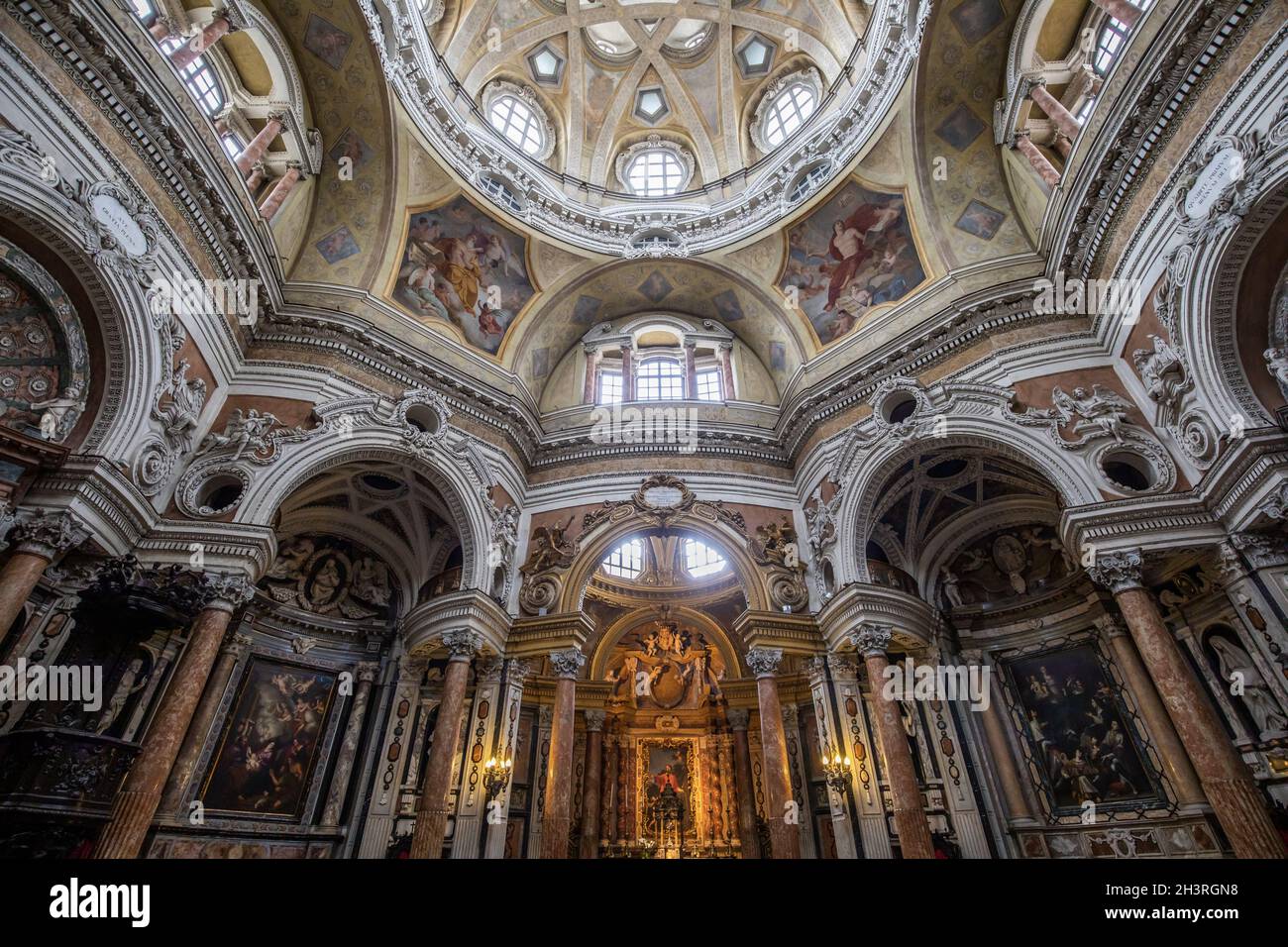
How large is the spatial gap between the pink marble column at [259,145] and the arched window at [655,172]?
10.9 m

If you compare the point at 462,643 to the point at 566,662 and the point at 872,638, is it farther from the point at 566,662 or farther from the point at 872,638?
the point at 872,638

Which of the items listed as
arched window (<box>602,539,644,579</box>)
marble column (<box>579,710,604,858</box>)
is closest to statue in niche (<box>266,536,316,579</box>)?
marble column (<box>579,710,604,858</box>)

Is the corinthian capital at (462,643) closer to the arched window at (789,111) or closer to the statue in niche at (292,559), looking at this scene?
the statue in niche at (292,559)

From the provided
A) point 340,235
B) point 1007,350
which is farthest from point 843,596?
point 340,235

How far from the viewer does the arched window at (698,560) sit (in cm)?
2083

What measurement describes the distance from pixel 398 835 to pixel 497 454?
318 inches

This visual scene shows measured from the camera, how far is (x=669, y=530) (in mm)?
14672

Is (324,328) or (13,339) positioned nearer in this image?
(13,339)

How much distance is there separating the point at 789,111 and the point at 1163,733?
19102mm

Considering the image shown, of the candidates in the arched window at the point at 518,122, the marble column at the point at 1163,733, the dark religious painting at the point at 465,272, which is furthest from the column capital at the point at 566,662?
the arched window at the point at 518,122

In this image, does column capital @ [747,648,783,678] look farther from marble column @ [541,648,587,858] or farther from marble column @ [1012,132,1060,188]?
marble column @ [1012,132,1060,188]

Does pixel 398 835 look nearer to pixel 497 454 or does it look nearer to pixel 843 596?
pixel 497 454

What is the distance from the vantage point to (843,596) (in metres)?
12.0

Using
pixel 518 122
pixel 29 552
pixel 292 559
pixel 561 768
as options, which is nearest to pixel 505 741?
pixel 561 768
